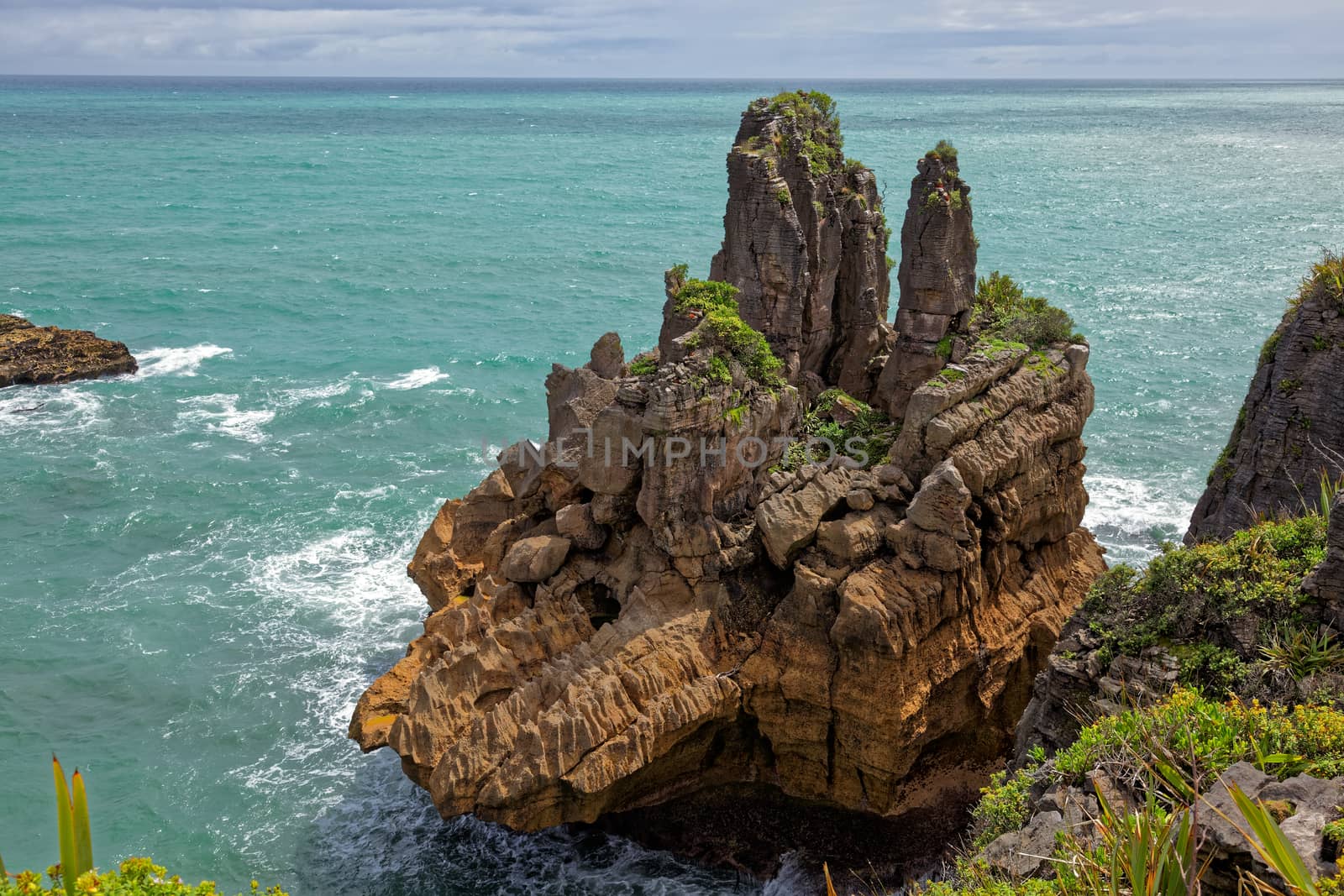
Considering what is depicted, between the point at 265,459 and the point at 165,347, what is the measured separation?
18.4 meters

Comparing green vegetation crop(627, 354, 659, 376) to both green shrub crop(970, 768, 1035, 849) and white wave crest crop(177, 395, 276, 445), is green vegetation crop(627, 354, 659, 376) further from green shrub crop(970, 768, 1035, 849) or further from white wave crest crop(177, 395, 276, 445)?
white wave crest crop(177, 395, 276, 445)

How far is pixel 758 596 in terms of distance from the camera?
21547 millimetres

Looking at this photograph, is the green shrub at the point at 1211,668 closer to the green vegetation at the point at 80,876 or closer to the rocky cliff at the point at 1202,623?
the rocky cliff at the point at 1202,623

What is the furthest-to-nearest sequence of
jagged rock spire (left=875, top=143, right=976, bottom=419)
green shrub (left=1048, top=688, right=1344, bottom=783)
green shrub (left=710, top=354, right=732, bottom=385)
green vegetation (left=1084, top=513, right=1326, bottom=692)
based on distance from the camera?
jagged rock spire (left=875, top=143, right=976, bottom=419)
green shrub (left=710, top=354, right=732, bottom=385)
green vegetation (left=1084, top=513, right=1326, bottom=692)
green shrub (left=1048, top=688, right=1344, bottom=783)

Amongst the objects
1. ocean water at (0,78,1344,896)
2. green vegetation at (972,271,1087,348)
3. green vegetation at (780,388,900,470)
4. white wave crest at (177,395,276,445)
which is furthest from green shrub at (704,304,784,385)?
white wave crest at (177,395,276,445)

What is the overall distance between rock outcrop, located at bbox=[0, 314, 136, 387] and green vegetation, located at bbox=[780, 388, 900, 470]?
40.4 meters

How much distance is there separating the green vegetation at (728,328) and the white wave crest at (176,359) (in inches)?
1486

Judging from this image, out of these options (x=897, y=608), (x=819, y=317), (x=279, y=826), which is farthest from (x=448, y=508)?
(x=897, y=608)

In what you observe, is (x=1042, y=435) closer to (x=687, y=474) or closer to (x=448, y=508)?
(x=687, y=474)

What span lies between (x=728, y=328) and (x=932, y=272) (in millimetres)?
6113

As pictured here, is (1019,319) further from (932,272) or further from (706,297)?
(706,297)

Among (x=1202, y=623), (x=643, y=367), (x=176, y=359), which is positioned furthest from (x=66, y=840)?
(x=176, y=359)

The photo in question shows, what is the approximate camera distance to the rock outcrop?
169 feet

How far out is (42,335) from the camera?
54.6m
